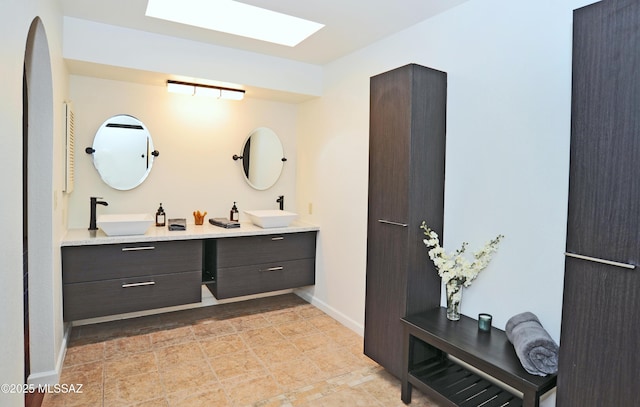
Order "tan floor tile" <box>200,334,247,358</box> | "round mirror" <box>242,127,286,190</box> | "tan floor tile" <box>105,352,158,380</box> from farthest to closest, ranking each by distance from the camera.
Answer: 1. "round mirror" <box>242,127,286,190</box>
2. "tan floor tile" <box>200,334,247,358</box>
3. "tan floor tile" <box>105,352,158,380</box>

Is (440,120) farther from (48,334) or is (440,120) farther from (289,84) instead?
(48,334)

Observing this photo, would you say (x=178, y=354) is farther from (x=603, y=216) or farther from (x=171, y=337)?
(x=603, y=216)

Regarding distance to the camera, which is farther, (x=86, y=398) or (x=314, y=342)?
(x=314, y=342)

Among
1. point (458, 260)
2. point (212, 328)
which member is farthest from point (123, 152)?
point (458, 260)

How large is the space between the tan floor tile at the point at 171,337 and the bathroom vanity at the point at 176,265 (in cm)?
25

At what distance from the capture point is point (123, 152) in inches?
140

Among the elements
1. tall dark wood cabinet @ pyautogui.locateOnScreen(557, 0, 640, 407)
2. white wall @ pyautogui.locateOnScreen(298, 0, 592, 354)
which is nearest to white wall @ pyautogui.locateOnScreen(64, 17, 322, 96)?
white wall @ pyautogui.locateOnScreen(298, 0, 592, 354)

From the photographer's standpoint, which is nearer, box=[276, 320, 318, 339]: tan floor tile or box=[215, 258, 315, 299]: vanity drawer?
box=[276, 320, 318, 339]: tan floor tile

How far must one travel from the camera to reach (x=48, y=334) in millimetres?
2379

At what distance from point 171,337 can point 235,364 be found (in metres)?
0.76

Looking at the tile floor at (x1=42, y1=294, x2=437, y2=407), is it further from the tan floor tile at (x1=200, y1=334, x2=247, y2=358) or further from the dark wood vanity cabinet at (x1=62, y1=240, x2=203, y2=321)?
the dark wood vanity cabinet at (x1=62, y1=240, x2=203, y2=321)

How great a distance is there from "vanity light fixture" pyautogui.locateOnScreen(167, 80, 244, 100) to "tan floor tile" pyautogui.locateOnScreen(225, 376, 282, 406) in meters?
2.50

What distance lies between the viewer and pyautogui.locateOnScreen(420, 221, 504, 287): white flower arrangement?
89.9 inches

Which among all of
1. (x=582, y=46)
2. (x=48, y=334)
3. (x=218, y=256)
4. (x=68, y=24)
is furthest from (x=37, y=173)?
(x=582, y=46)
